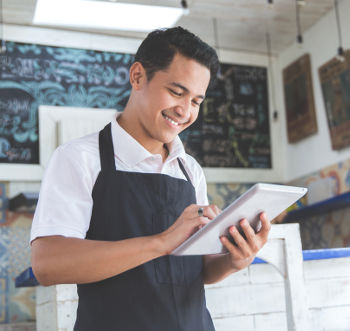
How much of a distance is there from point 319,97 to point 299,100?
34cm

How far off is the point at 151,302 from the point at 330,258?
1.58 meters

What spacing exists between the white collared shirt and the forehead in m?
0.20

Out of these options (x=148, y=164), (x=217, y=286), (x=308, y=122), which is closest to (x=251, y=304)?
(x=217, y=286)

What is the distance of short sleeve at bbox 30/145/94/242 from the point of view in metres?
1.25

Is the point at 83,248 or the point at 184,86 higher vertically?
the point at 184,86

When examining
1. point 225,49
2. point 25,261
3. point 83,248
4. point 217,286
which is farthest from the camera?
point 225,49

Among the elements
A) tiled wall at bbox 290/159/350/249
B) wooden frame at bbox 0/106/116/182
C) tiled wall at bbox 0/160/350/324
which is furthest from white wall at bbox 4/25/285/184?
tiled wall at bbox 0/160/350/324

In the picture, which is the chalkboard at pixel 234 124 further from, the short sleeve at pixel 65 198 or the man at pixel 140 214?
the short sleeve at pixel 65 198

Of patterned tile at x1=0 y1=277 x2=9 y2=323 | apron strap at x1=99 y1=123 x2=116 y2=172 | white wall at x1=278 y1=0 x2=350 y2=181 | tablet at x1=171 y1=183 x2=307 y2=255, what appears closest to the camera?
tablet at x1=171 y1=183 x2=307 y2=255

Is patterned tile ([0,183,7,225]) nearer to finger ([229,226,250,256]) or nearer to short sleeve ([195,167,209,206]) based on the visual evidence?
short sleeve ([195,167,209,206])

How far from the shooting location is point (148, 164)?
1.53 metres

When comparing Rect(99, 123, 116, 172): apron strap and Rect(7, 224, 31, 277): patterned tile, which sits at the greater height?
Rect(7, 224, 31, 277): patterned tile

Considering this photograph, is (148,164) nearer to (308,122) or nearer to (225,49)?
(308,122)

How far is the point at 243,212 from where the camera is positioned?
1.25m
